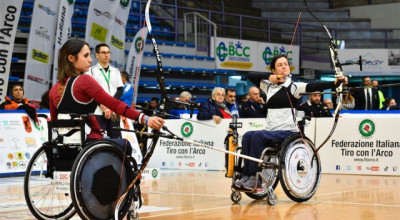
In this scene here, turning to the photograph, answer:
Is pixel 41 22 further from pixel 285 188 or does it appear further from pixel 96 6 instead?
pixel 285 188

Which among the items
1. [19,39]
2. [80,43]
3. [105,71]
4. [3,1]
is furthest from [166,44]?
[80,43]

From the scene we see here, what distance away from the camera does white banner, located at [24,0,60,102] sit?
46.1ft

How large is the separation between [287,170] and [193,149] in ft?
19.6

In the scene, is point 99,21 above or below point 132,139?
above

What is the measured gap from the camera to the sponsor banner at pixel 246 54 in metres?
20.3

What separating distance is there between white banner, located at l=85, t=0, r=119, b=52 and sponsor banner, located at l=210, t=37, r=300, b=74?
5.33 meters

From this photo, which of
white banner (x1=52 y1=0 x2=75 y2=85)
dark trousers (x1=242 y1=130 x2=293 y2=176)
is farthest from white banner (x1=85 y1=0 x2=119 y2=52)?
dark trousers (x1=242 y1=130 x2=293 y2=176)

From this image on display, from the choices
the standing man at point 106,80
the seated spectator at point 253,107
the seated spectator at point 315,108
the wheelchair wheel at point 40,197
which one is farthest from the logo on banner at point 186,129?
the wheelchair wheel at point 40,197

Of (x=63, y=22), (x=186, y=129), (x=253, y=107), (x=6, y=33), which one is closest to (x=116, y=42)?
(x=63, y=22)

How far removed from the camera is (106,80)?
8195 millimetres

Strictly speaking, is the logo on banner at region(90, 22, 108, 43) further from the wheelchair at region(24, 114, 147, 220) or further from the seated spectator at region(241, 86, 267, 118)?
the wheelchair at region(24, 114, 147, 220)

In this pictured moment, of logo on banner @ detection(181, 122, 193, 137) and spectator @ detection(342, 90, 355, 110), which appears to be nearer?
logo on banner @ detection(181, 122, 193, 137)

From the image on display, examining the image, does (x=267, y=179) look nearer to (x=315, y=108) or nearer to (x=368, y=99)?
(x=315, y=108)

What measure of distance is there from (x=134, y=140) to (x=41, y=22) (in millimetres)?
4015
